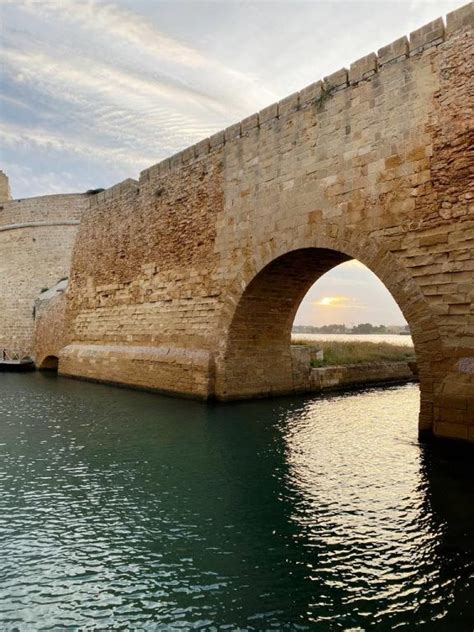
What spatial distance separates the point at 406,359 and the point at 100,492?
1522 centimetres

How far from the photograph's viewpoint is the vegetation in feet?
49.1

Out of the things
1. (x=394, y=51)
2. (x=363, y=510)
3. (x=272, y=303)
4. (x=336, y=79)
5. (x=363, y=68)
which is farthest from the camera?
(x=272, y=303)

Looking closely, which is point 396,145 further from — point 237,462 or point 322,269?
point 237,462

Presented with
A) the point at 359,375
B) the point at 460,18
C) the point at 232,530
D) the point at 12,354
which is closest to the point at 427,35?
the point at 460,18

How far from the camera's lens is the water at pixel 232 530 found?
289 centimetres

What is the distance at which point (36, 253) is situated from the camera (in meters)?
23.5

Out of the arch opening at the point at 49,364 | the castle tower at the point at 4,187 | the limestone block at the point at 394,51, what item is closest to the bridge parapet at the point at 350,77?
the limestone block at the point at 394,51

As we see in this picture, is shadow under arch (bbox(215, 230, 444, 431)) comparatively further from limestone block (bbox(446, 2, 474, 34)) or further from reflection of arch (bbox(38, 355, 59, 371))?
reflection of arch (bbox(38, 355, 59, 371))

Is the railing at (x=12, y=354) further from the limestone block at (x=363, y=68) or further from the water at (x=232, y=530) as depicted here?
the limestone block at (x=363, y=68)

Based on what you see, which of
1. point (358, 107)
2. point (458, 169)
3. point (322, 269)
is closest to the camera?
point (458, 169)

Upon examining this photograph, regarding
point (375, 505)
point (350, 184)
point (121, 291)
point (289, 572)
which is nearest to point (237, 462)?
point (375, 505)

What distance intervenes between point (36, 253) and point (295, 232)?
18260 millimetres

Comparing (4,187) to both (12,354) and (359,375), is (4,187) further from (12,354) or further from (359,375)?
(359,375)

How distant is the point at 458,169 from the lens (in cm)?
638
